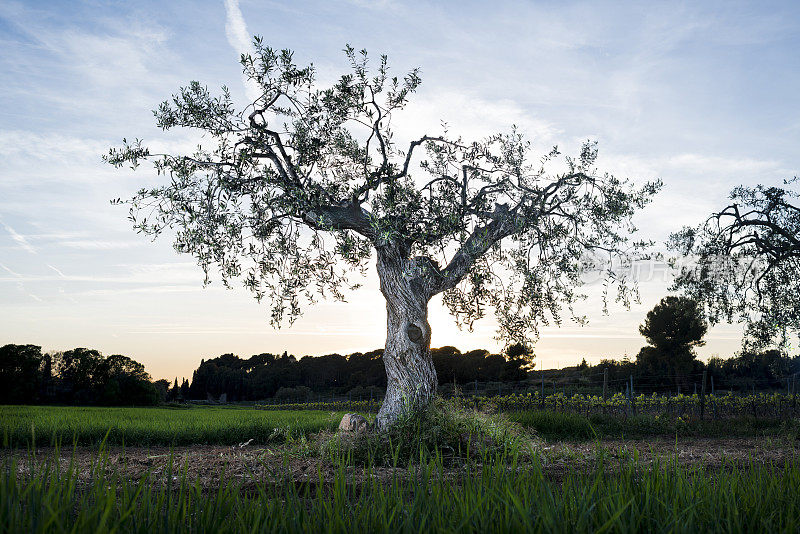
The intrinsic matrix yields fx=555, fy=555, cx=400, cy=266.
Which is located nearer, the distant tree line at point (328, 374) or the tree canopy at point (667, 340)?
the distant tree line at point (328, 374)

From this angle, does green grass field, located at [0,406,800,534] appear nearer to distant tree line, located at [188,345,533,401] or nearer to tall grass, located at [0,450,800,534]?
tall grass, located at [0,450,800,534]

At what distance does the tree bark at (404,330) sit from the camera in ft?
47.3

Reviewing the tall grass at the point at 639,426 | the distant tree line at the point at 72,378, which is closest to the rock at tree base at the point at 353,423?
the tall grass at the point at 639,426

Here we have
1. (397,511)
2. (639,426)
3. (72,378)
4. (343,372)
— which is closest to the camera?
(397,511)

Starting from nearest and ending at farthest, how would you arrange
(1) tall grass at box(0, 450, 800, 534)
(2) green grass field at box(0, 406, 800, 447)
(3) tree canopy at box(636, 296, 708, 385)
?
(1) tall grass at box(0, 450, 800, 534), (2) green grass field at box(0, 406, 800, 447), (3) tree canopy at box(636, 296, 708, 385)

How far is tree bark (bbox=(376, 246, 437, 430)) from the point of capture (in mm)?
14430

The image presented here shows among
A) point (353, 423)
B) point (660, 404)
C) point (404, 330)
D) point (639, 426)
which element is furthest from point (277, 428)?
point (660, 404)

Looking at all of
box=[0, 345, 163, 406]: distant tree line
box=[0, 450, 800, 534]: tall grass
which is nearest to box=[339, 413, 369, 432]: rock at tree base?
box=[0, 450, 800, 534]: tall grass

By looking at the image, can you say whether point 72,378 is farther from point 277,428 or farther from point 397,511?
point 397,511

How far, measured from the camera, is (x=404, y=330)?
47.8 feet

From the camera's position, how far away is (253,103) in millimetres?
13727

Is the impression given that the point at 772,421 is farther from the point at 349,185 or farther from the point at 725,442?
the point at 349,185

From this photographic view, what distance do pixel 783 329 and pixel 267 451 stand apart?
59.1 feet

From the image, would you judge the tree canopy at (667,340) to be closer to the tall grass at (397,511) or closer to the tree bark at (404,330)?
the tree bark at (404,330)
